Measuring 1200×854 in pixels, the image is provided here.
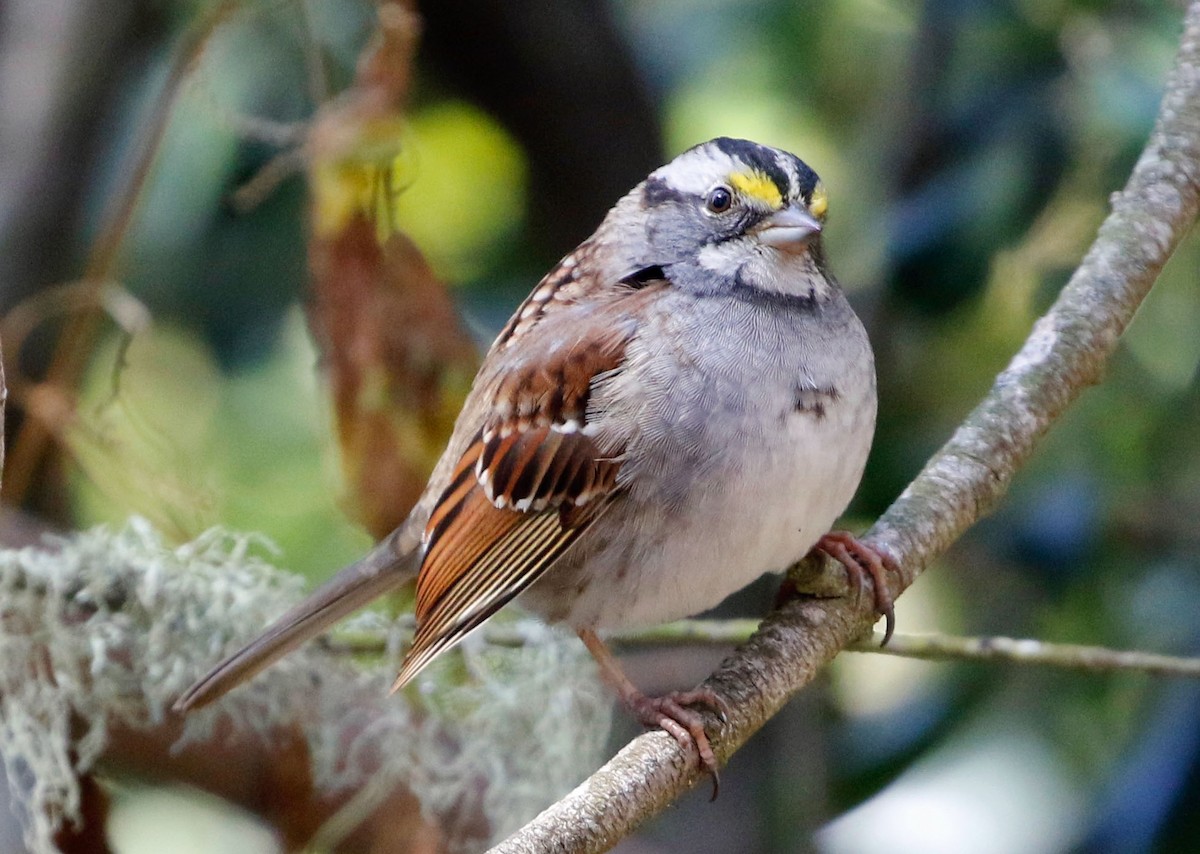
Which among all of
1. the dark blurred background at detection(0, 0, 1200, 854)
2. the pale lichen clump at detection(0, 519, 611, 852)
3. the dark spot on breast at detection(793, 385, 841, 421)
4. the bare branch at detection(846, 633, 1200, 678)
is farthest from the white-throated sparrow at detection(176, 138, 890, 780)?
the dark blurred background at detection(0, 0, 1200, 854)

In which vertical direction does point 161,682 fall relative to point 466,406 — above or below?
below

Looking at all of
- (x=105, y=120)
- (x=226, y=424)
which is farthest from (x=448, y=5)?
(x=226, y=424)

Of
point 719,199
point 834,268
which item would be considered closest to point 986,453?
point 719,199

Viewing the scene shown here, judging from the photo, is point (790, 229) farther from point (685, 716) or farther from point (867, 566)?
point (685, 716)

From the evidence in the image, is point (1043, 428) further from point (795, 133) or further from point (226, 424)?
point (226, 424)

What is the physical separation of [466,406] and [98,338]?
153 centimetres

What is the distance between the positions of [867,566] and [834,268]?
133 centimetres

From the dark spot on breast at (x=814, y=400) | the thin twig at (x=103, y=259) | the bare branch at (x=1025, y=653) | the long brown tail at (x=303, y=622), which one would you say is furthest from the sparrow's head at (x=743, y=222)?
the thin twig at (x=103, y=259)

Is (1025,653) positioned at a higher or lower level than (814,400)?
lower

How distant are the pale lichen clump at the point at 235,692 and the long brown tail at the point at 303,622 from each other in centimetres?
16

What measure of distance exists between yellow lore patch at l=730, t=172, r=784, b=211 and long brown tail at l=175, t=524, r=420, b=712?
78cm

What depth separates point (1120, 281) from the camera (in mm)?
2268

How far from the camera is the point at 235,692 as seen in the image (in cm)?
252

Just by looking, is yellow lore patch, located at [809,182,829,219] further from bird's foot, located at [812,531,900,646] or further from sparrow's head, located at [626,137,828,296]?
bird's foot, located at [812,531,900,646]
